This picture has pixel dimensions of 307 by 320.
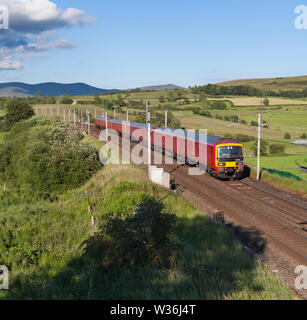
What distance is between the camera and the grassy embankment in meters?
9.59

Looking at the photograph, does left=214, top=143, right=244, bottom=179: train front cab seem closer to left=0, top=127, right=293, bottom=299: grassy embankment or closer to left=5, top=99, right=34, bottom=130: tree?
left=0, top=127, right=293, bottom=299: grassy embankment

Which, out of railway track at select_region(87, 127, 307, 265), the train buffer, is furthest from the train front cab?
the train buffer

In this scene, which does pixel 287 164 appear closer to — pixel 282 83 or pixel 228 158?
pixel 228 158

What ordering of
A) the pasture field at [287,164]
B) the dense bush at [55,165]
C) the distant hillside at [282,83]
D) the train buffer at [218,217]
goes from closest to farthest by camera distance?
the train buffer at [218,217], the dense bush at [55,165], the pasture field at [287,164], the distant hillside at [282,83]

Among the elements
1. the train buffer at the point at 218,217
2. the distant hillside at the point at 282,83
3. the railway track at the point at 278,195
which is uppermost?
the distant hillside at the point at 282,83

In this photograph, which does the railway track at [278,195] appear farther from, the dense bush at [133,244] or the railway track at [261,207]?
the dense bush at [133,244]

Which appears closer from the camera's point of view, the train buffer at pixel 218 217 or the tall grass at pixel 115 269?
the tall grass at pixel 115 269

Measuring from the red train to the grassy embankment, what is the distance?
20.9 ft

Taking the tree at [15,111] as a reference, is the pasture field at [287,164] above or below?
below

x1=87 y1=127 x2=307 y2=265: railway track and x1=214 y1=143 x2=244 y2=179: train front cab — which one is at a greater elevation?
x1=214 y1=143 x2=244 y2=179: train front cab

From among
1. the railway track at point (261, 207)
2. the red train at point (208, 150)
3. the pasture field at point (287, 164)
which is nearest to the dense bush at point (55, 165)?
the red train at point (208, 150)

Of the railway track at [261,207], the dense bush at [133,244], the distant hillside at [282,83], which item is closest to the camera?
the dense bush at [133,244]

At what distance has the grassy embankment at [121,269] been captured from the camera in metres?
9.59

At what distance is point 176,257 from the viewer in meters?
11.6
